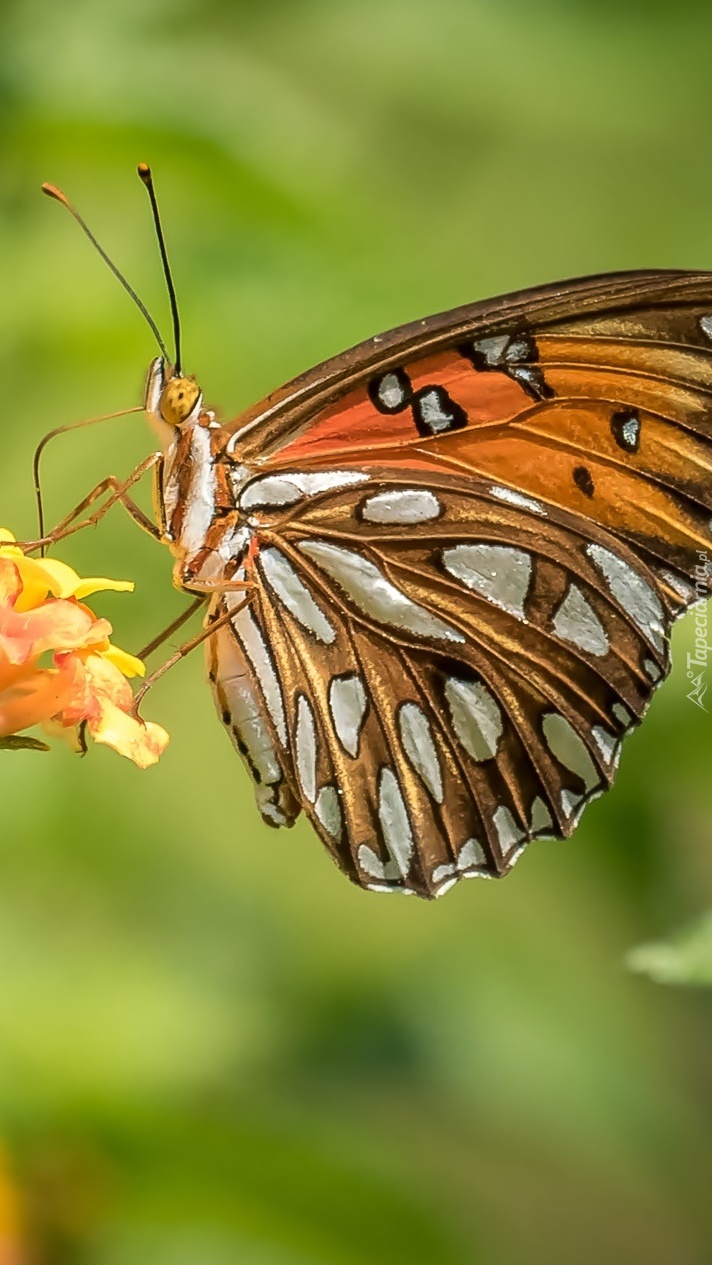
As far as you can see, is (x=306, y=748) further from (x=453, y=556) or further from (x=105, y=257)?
(x=105, y=257)

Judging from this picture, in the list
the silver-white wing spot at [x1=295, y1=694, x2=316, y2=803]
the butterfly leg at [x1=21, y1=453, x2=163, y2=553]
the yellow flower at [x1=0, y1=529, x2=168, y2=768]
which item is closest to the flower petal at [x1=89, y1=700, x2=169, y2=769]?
the yellow flower at [x1=0, y1=529, x2=168, y2=768]

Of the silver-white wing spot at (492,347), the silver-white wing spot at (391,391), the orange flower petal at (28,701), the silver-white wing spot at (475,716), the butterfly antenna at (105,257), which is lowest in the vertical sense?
the orange flower petal at (28,701)

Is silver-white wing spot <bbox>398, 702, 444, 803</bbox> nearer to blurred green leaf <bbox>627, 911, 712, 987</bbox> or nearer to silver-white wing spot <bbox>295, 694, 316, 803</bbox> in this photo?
silver-white wing spot <bbox>295, 694, 316, 803</bbox>

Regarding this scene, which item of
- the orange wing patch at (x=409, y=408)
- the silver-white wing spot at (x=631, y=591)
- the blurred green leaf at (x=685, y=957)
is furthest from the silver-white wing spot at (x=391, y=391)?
the blurred green leaf at (x=685, y=957)

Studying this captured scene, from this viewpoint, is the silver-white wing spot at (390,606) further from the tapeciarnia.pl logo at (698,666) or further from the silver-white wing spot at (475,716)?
the tapeciarnia.pl logo at (698,666)

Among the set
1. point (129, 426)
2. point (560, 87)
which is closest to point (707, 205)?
point (560, 87)

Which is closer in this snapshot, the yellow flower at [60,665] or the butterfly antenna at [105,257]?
the yellow flower at [60,665]

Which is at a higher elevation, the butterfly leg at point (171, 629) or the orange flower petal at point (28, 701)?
the butterfly leg at point (171, 629)
